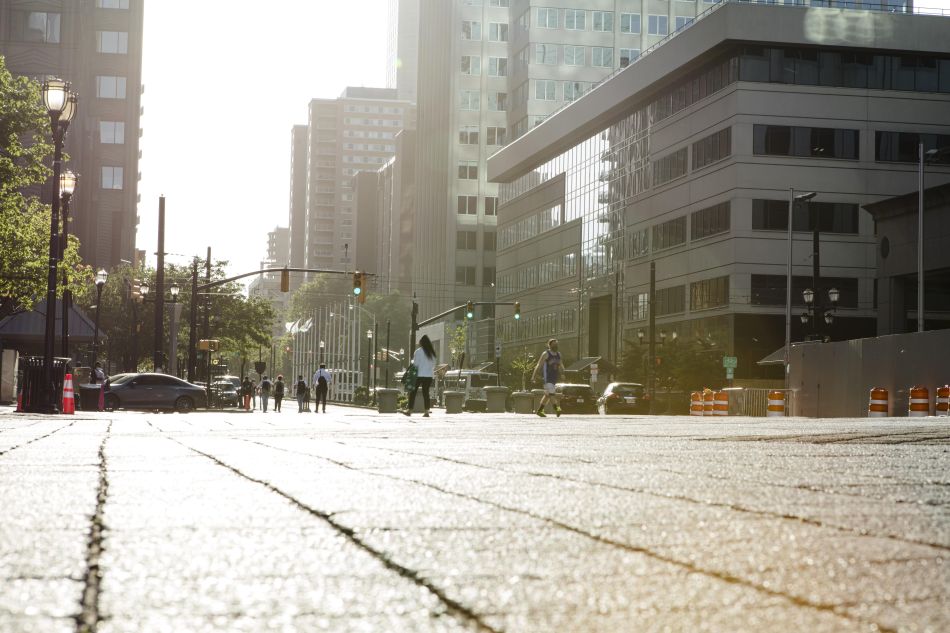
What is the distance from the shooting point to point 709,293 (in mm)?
65500

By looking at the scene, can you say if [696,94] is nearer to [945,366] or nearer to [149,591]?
[945,366]

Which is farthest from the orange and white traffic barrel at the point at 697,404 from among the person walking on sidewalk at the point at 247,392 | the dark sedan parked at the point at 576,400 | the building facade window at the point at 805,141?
the person walking on sidewalk at the point at 247,392

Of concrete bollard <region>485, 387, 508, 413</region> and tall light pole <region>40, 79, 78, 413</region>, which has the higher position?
tall light pole <region>40, 79, 78, 413</region>

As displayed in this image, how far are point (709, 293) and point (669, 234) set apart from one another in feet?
24.5

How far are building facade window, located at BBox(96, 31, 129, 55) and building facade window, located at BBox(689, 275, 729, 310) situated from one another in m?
65.4

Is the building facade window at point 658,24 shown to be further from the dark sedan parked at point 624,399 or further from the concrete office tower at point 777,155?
the dark sedan parked at point 624,399

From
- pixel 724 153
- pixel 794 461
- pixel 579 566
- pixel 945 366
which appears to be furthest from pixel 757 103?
pixel 579 566

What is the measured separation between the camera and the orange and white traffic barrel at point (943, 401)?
1170 inches

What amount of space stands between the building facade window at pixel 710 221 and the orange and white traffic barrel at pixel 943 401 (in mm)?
34395

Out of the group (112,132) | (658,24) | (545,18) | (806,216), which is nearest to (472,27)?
(545,18)

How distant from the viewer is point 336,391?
116 m

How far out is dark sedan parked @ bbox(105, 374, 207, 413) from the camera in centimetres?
4244

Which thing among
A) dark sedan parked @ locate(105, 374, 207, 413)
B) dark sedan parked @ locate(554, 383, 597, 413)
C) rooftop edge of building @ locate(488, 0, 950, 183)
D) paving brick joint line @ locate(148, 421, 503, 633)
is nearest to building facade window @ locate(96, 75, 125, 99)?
rooftop edge of building @ locate(488, 0, 950, 183)

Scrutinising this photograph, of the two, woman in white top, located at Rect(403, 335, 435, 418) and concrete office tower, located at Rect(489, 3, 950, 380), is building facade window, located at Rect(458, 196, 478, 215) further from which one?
woman in white top, located at Rect(403, 335, 435, 418)
